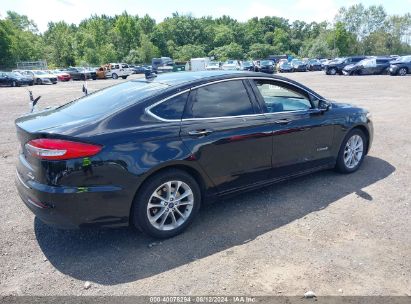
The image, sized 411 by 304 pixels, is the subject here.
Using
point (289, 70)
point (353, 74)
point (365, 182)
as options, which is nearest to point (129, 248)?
point (365, 182)

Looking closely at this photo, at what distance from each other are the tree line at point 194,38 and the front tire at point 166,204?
69.3 m

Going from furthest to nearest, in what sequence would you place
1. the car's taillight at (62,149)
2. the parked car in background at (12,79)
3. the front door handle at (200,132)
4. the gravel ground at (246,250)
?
1. the parked car in background at (12,79)
2. the front door handle at (200,132)
3. the car's taillight at (62,149)
4. the gravel ground at (246,250)

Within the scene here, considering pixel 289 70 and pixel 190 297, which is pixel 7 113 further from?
pixel 289 70

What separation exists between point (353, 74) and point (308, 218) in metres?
32.2

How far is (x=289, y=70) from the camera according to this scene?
46.3 m

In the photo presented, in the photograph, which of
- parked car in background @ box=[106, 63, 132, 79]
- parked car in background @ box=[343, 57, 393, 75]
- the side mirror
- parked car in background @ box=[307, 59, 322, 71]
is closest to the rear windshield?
the side mirror

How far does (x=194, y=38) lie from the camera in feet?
400

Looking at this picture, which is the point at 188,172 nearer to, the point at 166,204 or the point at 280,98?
the point at 166,204

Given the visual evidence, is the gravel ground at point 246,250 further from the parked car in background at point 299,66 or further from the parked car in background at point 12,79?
the parked car in background at point 299,66

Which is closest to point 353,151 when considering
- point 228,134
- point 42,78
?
point 228,134

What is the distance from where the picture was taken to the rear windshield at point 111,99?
357cm

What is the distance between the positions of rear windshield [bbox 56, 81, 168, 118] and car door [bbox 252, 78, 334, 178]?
1.31 m

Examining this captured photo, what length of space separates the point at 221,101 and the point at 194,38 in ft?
407

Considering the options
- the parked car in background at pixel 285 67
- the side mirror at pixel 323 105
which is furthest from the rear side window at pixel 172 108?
the parked car in background at pixel 285 67
